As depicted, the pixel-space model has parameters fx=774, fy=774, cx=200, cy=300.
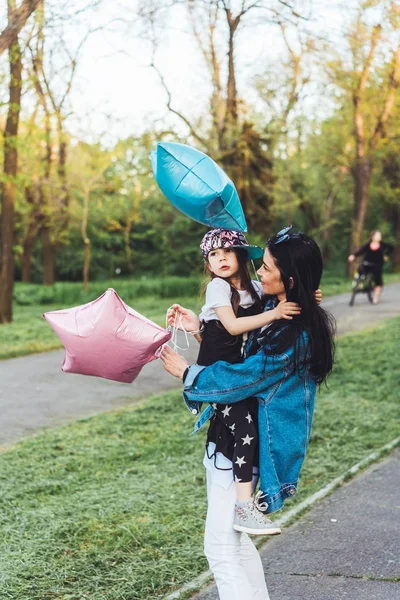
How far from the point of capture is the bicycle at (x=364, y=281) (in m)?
18.8

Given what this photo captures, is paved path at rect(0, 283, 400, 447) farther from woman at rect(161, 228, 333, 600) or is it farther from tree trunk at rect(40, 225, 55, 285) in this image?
tree trunk at rect(40, 225, 55, 285)

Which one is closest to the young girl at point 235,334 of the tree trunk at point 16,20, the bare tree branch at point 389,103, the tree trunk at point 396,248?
the tree trunk at point 16,20

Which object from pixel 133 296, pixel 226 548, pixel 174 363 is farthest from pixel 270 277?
pixel 133 296

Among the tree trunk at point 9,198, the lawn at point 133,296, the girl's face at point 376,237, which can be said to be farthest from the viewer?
the lawn at point 133,296

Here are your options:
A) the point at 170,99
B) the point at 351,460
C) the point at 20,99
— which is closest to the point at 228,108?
the point at 170,99

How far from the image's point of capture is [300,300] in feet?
10.0

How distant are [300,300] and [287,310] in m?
0.08

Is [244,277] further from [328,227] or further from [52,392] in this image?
[328,227]

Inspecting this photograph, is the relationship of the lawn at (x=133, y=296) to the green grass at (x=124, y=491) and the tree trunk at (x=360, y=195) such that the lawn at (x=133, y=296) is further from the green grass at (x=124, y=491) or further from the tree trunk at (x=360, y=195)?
the green grass at (x=124, y=491)

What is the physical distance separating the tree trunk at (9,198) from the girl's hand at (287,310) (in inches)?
530

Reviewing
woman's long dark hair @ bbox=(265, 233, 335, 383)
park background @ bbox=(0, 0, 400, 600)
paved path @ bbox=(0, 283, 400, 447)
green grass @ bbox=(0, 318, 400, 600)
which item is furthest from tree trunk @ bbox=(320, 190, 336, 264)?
woman's long dark hair @ bbox=(265, 233, 335, 383)

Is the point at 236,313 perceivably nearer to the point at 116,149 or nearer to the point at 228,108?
the point at 228,108

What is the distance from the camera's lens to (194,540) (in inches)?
→ 194

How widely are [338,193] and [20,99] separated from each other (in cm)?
2386
